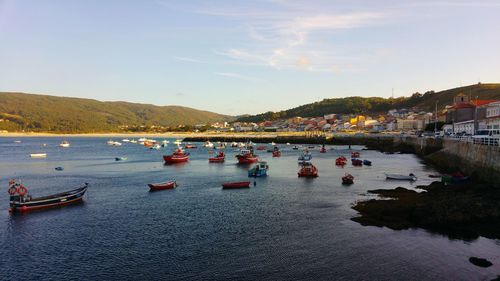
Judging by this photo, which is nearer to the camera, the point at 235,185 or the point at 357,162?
the point at 235,185

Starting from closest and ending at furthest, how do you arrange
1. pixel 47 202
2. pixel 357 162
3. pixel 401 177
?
pixel 47 202 < pixel 401 177 < pixel 357 162

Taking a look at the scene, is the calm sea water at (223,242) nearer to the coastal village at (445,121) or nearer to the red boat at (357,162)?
the red boat at (357,162)

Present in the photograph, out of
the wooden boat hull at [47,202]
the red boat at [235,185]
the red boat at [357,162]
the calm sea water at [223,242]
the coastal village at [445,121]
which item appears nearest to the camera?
the calm sea water at [223,242]

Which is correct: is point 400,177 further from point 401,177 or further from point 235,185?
point 235,185

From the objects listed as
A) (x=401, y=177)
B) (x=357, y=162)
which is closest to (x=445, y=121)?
(x=357, y=162)

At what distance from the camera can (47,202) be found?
3412cm

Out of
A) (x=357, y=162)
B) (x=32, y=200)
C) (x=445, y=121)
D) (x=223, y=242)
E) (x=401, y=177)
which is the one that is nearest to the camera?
(x=223, y=242)

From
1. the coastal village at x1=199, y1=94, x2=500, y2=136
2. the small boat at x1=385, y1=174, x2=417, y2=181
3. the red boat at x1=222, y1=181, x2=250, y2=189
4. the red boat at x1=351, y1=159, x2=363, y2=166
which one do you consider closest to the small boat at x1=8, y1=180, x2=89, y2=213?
the red boat at x1=222, y1=181, x2=250, y2=189

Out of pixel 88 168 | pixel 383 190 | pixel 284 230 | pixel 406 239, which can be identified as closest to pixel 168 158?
pixel 88 168

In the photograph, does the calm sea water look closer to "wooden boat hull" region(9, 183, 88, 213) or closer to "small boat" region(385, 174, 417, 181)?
"wooden boat hull" region(9, 183, 88, 213)

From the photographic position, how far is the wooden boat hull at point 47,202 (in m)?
32.6

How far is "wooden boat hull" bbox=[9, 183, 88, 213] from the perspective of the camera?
107 ft

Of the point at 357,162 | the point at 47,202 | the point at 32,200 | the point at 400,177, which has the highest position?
the point at 357,162

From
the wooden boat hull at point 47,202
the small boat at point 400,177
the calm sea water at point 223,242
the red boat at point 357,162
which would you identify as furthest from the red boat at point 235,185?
the red boat at point 357,162
